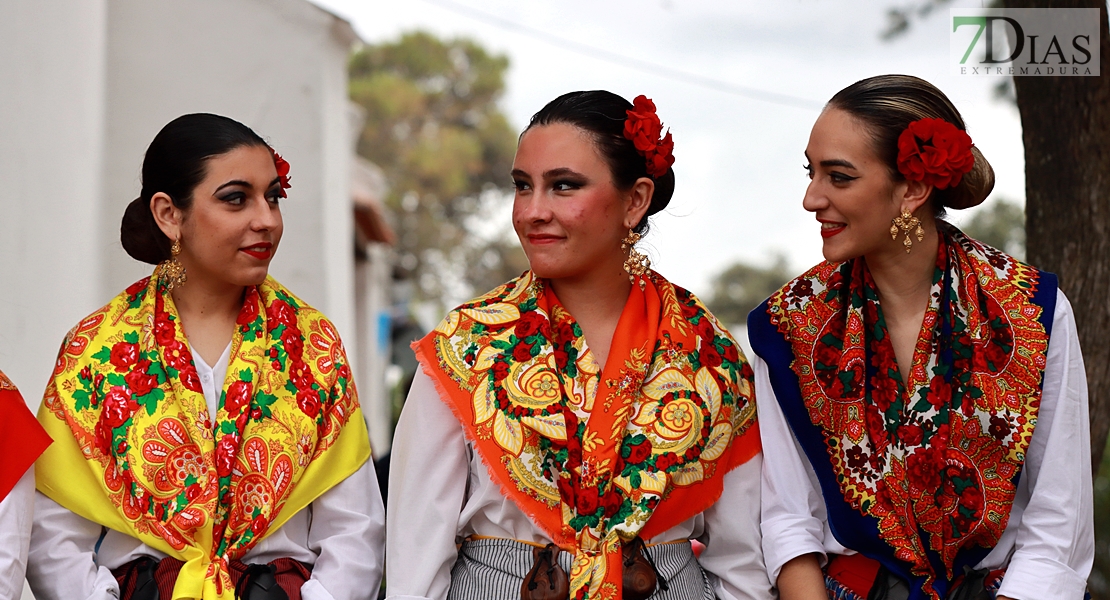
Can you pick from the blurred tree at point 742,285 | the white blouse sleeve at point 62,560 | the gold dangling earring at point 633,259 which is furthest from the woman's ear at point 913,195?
the blurred tree at point 742,285

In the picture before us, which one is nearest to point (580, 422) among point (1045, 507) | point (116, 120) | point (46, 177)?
point (1045, 507)

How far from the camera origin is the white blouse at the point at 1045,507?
2.68 m

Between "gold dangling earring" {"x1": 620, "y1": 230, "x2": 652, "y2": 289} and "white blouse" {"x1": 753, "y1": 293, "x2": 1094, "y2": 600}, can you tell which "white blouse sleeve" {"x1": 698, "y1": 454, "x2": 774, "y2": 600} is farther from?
"gold dangling earring" {"x1": 620, "y1": 230, "x2": 652, "y2": 289}

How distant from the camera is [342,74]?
7.81 metres

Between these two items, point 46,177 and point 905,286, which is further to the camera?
point 46,177

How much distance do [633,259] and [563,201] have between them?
277 millimetres

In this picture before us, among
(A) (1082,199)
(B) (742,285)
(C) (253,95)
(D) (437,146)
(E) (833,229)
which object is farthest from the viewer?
(B) (742,285)

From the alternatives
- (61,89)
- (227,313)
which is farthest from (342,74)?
(227,313)

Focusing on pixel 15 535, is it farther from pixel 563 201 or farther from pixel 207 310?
pixel 563 201

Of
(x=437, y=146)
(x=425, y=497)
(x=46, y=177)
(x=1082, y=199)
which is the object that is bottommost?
(x=425, y=497)

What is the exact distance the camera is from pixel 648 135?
2877 millimetres

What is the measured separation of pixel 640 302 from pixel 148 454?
132cm

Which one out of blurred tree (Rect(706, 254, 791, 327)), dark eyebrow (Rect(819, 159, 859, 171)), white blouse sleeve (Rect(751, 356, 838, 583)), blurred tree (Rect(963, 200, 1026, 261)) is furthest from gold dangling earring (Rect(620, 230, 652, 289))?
blurred tree (Rect(706, 254, 791, 327))

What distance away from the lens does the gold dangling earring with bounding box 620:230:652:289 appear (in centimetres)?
297
